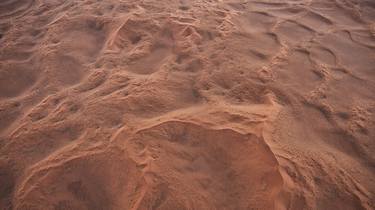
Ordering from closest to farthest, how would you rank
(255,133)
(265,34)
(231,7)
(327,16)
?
(255,133), (265,34), (327,16), (231,7)

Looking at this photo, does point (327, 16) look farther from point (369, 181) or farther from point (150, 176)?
point (150, 176)

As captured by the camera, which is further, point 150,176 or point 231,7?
point 231,7

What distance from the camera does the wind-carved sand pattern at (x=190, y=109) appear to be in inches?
57.1

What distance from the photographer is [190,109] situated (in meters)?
1.85

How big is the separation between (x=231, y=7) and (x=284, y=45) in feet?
3.03

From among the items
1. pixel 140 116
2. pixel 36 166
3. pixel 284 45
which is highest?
pixel 284 45

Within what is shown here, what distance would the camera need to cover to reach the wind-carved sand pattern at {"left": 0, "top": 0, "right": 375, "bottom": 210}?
145 centimetres

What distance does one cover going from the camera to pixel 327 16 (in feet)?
9.38

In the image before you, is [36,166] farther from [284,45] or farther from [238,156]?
[284,45]

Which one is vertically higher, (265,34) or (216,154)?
(265,34)

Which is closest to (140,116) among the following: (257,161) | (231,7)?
(257,161)

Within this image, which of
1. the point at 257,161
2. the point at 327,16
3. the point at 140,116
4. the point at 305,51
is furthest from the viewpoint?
the point at 327,16

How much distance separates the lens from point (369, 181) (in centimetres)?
143

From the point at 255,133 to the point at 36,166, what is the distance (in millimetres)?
1332
